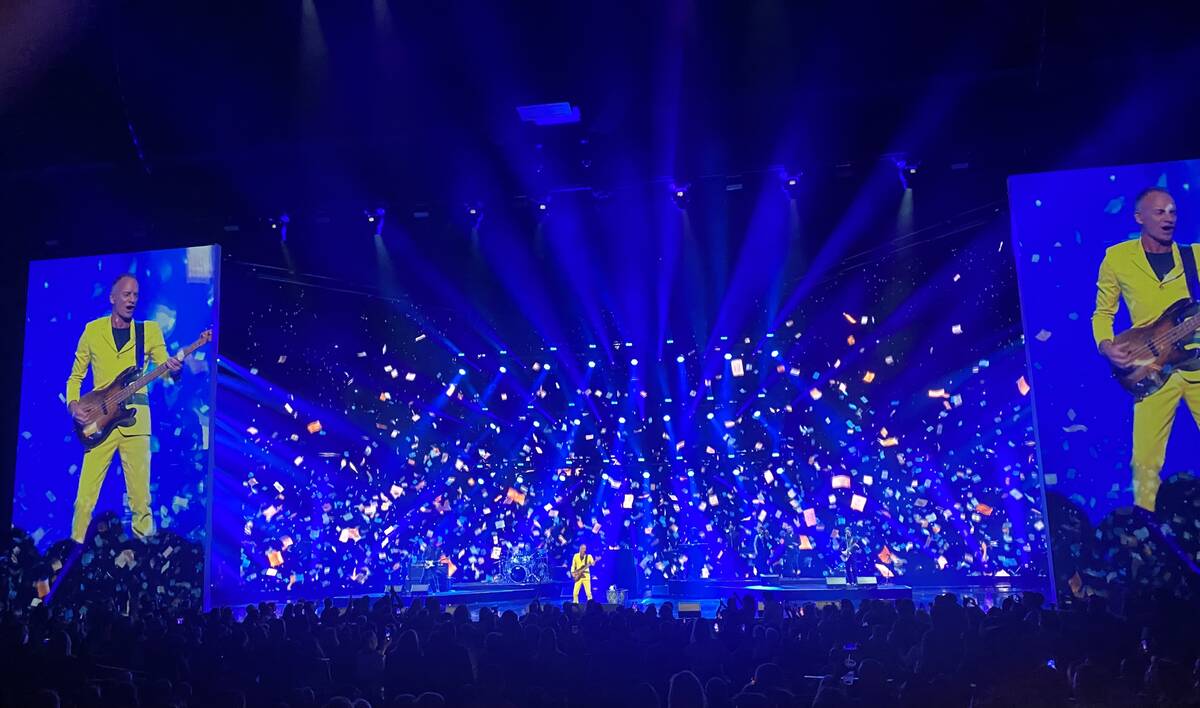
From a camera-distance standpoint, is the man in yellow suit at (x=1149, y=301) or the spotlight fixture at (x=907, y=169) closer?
the man in yellow suit at (x=1149, y=301)

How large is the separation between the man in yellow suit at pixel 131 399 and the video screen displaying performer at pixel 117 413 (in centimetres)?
1

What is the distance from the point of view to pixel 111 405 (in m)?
12.6

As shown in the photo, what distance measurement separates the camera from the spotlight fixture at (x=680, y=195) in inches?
489

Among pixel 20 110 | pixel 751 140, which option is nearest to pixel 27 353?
pixel 20 110

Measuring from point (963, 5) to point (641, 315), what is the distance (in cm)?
1050

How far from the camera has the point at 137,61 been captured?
34.3 ft

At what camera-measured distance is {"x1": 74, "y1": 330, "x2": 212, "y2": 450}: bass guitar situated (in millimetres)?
12523

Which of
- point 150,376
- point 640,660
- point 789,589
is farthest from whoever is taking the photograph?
point 789,589

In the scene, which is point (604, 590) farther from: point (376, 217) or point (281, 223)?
point (281, 223)

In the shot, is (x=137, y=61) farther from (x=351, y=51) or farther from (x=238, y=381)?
(x=238, y=381)

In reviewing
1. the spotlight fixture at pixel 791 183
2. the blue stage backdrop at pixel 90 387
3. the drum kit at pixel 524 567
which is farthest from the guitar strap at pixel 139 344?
the drum kit at pixel 524 567

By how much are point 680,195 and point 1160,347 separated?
6.29 metres

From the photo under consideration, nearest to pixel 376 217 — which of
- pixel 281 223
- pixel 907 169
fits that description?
pixel 281 223

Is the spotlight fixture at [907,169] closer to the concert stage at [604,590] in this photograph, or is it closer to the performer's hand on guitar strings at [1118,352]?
the performer's hand on guitar strings at [1118,352]
